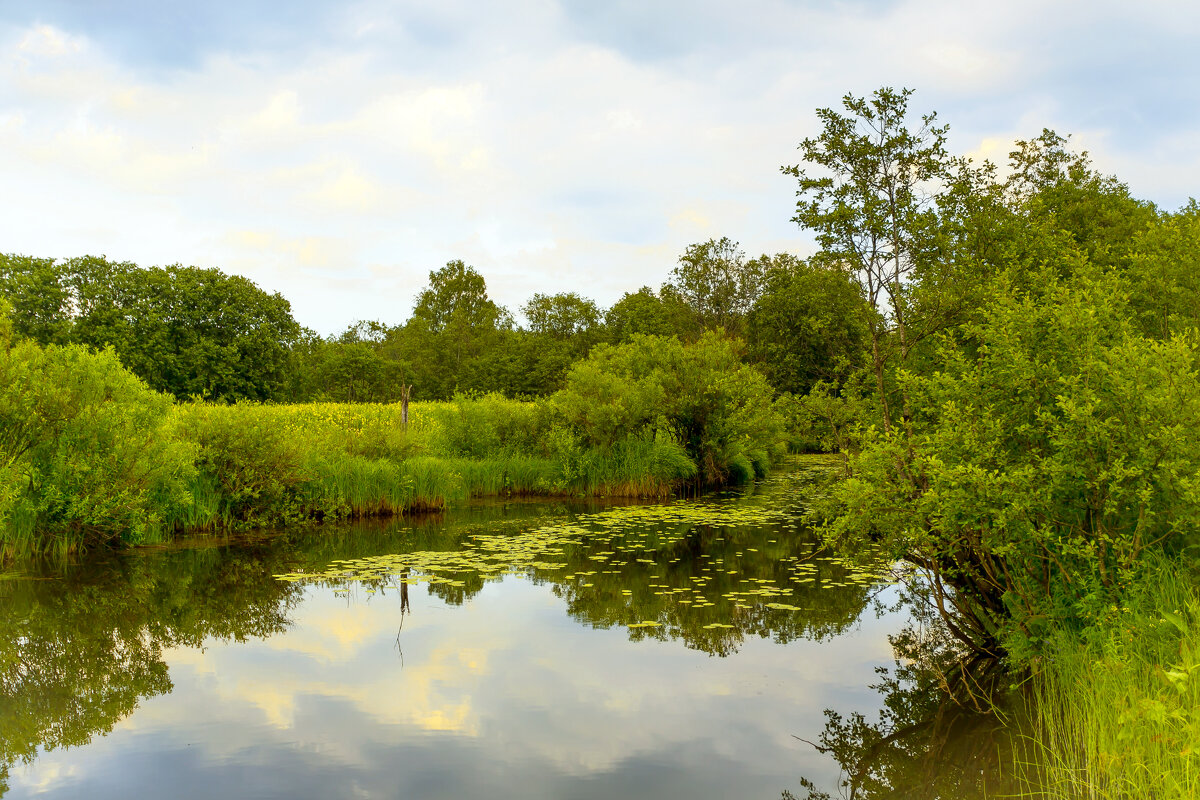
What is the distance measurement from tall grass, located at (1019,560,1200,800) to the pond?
0.81m

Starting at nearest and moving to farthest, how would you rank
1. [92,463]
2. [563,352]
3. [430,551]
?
1. [92,463]
2. [430,551]
3. [563,352]

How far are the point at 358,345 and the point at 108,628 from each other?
57.4 metres

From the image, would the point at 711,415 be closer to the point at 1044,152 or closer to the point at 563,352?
the point at 1044,152

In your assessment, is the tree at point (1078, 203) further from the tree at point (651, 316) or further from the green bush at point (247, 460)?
the tree at point (651, 316)

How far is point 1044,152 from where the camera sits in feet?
71.0

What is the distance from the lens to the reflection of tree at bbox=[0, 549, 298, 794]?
664 cm

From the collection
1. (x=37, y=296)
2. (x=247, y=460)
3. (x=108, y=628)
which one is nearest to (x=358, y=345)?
(x=37, y=296)

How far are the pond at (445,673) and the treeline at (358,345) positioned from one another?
23464 mm

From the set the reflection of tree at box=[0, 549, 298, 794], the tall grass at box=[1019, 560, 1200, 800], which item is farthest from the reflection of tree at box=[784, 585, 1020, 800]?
the reflection of tree at box=[0, 549, 298, 794]

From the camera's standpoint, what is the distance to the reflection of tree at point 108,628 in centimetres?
664

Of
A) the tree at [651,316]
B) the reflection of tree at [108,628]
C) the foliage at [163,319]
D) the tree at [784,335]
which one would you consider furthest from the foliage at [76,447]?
the tree at [651,316]

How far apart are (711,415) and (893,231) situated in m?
15.0

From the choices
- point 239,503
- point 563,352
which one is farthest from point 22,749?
point 563,352

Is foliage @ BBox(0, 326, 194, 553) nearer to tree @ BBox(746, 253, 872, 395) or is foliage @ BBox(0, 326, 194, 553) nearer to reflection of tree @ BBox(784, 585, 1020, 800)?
reflection of tree @ BBox(784, 585, 1020, 800)
